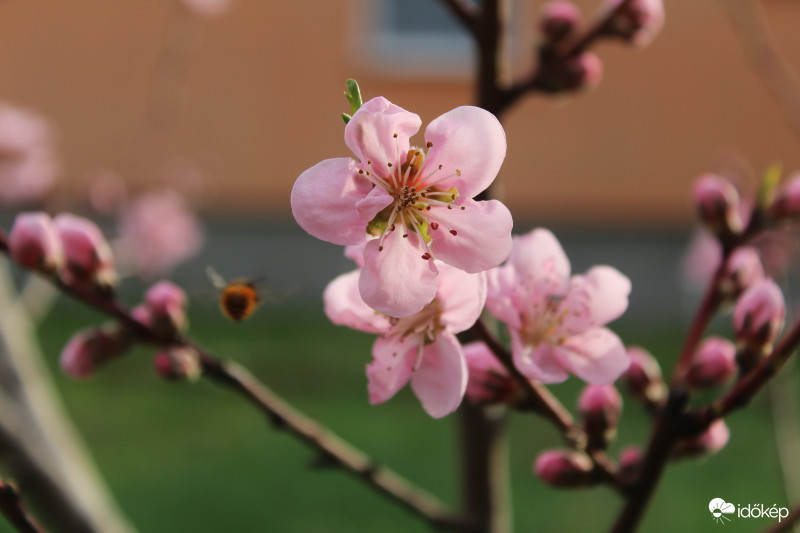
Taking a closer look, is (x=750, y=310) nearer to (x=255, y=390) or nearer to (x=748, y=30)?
(x=255, y=390)

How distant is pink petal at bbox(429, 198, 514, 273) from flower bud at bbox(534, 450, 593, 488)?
1.11ft

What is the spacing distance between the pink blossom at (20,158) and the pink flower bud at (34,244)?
1.81m

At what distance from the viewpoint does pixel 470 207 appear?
702 millimetres

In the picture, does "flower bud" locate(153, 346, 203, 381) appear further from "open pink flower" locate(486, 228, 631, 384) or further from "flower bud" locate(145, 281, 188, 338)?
"open pink flower" locate(486, 228, 631, 384)

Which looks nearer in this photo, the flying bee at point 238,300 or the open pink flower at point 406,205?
the open pink flower at point 406,205

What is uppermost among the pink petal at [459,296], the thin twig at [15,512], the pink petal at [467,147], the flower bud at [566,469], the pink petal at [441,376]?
the pink petal at [467,147]

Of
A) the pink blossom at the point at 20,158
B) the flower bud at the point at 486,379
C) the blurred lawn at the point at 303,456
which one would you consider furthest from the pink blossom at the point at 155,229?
the flower bud at the point at 486,379

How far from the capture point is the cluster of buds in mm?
937

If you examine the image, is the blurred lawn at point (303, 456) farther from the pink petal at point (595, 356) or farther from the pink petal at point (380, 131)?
the pink petal at point (380, 131)

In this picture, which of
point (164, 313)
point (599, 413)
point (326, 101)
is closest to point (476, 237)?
point (599, 413)

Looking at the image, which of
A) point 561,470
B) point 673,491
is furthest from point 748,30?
point 673,491

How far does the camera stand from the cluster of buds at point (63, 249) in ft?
3.07

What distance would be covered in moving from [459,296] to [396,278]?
0.08 metres

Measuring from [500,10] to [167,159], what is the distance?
20.4ft
